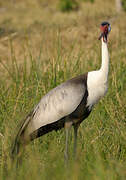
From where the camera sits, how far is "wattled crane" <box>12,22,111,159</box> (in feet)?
13.3

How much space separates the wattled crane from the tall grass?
4.3 inches

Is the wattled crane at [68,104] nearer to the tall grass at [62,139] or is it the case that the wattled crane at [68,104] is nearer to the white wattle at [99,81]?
the white wattle at [99,81]

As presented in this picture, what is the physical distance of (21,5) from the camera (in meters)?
21.0

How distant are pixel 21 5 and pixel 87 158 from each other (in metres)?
17.8

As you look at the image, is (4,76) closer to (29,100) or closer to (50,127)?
(29,100)

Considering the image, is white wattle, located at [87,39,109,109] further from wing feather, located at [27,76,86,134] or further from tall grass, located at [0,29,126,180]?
tall grass, located at [0,29,126,180]

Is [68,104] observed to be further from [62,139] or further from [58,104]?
[62,139]

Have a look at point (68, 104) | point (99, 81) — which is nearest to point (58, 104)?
point (68, 104)

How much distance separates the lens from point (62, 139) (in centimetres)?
459

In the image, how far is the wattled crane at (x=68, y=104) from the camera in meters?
4.06

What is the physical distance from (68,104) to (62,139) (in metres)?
0.53

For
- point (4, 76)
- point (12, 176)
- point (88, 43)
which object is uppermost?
point (12, 176)

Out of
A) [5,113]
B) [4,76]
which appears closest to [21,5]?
[4,76]

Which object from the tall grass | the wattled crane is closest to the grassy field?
the tall grass
